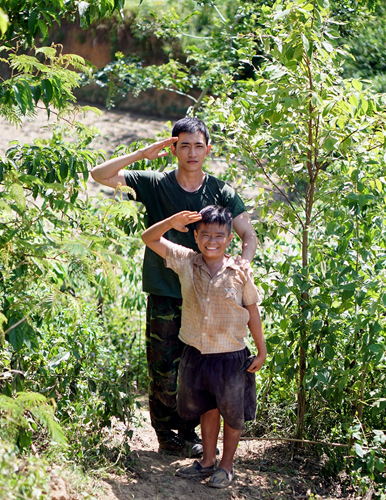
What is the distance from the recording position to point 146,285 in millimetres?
3346

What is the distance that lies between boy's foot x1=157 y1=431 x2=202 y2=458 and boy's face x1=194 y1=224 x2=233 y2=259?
3.96 ft

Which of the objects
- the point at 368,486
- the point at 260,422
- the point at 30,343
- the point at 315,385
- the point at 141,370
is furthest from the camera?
Result: the point at 141,370

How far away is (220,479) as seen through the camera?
3008 millimetres

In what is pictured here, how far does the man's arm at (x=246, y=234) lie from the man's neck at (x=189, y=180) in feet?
0.92

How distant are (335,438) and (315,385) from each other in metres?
0.41

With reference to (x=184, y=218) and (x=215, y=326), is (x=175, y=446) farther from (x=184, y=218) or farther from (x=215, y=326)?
(x=184, y=218)

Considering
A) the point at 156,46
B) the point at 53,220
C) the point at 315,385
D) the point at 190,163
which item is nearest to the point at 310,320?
the point at 315,385

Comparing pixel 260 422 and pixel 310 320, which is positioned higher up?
pixel 310 320

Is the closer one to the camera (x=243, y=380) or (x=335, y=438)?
(x=243, y=380)

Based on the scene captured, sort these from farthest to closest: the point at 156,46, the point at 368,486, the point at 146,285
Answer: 1. the point at 156,46
2. the point at 146,285
3. the point at 368,486

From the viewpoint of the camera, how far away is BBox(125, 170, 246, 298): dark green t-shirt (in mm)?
3275

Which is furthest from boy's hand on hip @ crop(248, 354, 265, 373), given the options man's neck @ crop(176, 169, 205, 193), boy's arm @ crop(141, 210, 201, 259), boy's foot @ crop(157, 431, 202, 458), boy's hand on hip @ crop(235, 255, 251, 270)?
man's neck @ crop(176, 169, 205, 193)

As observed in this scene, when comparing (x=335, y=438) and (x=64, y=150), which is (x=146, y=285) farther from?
(x=335, y=438)

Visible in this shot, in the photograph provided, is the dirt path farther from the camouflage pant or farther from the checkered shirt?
the checkered shirt
